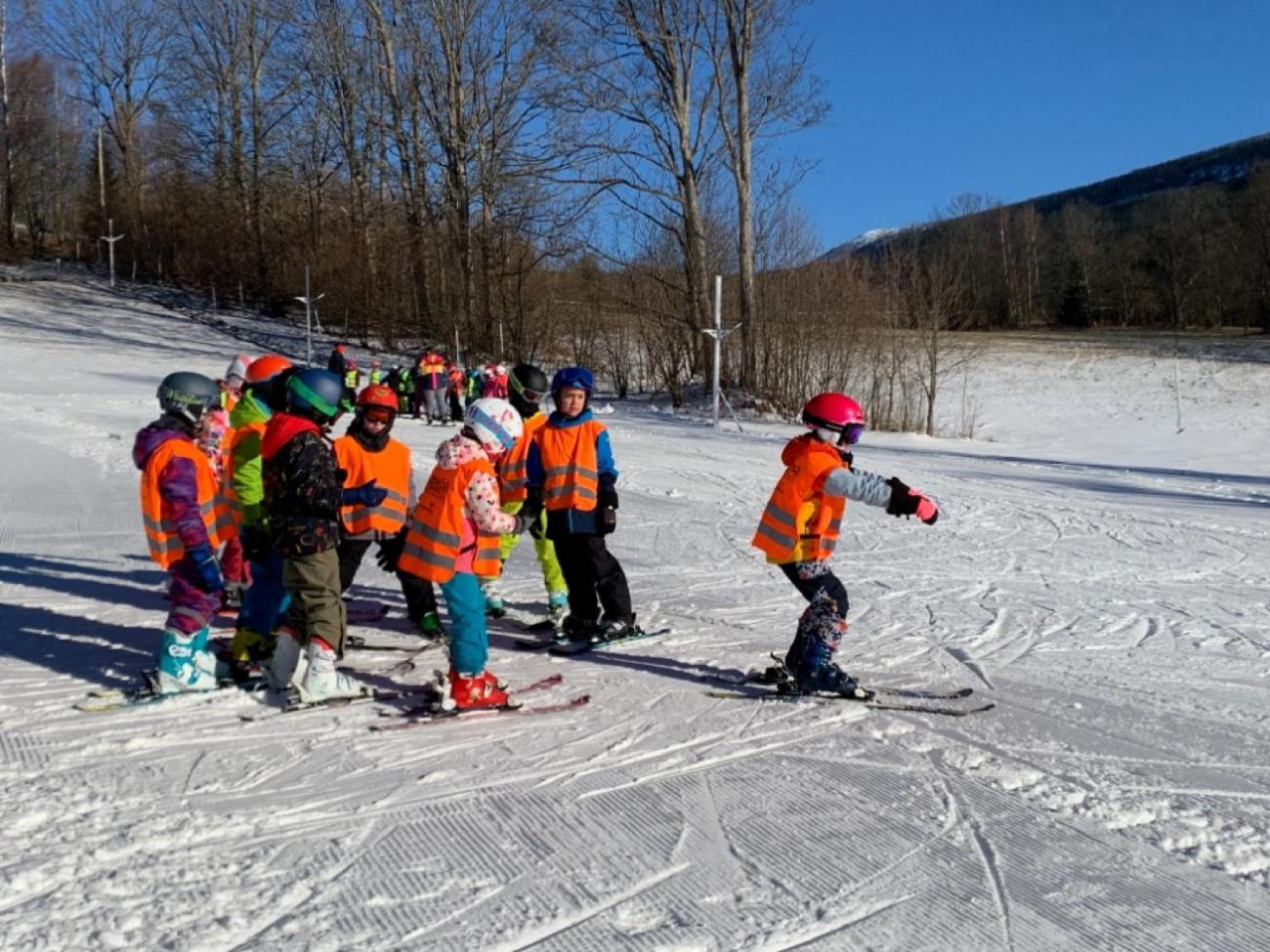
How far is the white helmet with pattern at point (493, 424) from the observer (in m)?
5.09

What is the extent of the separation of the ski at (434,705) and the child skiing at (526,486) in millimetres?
1098

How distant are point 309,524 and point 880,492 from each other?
2.67 metres

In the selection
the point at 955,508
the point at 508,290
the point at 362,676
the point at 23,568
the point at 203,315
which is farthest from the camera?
the point at 203,315

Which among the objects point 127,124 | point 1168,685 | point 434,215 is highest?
point 127,124

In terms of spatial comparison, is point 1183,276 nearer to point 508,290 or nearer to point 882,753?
point 508,290

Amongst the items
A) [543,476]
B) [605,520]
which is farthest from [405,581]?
[605,520]

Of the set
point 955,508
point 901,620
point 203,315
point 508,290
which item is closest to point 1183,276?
point 508,290

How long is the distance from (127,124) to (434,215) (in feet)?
84.5

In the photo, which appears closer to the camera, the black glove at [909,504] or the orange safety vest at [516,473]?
the black glove at [909,504]

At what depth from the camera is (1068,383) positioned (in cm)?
3569

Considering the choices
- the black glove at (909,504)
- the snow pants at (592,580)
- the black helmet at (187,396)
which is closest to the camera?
the black glove at (909,504)

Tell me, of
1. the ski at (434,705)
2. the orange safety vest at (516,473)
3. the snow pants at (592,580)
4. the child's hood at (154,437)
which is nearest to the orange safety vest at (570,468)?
the orange safety vest at (516,473)

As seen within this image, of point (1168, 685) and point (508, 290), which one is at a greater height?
point (508, 290)

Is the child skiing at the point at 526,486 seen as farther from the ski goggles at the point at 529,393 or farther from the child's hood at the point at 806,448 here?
the child's hood at the point at 806,448
